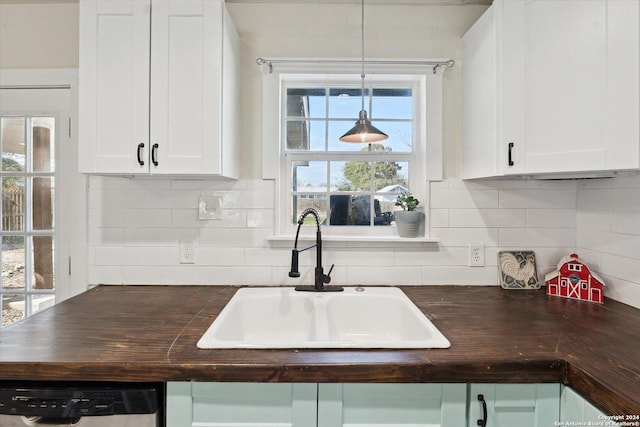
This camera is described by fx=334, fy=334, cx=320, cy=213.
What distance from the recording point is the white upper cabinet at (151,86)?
1.48m

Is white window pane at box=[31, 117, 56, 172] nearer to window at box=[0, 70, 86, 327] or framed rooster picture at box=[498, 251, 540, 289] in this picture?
window at box=[0, 70, 86, 327]

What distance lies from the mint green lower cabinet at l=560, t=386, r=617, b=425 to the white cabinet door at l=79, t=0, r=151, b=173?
69.6 inches

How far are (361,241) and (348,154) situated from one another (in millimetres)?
506

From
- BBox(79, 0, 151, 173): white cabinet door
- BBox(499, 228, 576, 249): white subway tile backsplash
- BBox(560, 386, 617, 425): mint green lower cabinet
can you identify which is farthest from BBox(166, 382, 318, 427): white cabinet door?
BBox(499, 228, 576, 249): white subway tile backsplash

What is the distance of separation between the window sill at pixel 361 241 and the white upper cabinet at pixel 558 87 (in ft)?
1.50

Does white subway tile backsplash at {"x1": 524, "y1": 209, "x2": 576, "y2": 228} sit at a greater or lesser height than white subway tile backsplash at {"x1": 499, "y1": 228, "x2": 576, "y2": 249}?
greater

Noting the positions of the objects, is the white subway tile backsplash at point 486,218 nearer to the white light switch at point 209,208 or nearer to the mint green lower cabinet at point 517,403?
the mint green lower cabinet at point 517,403

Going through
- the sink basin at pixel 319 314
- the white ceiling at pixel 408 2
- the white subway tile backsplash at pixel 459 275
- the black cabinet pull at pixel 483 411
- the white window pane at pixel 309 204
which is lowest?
the black cabinet pull at pixel 483 411

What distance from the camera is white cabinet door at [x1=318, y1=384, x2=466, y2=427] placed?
1.02m

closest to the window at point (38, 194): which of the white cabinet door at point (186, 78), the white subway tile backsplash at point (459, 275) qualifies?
the white cabinet door at point (186, 78)

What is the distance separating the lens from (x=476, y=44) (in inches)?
64.9

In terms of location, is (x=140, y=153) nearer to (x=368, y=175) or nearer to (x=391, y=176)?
(x=368, y=175)

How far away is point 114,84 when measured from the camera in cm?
149

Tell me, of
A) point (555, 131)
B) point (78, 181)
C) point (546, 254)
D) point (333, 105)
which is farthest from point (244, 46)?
point (546, 254)
